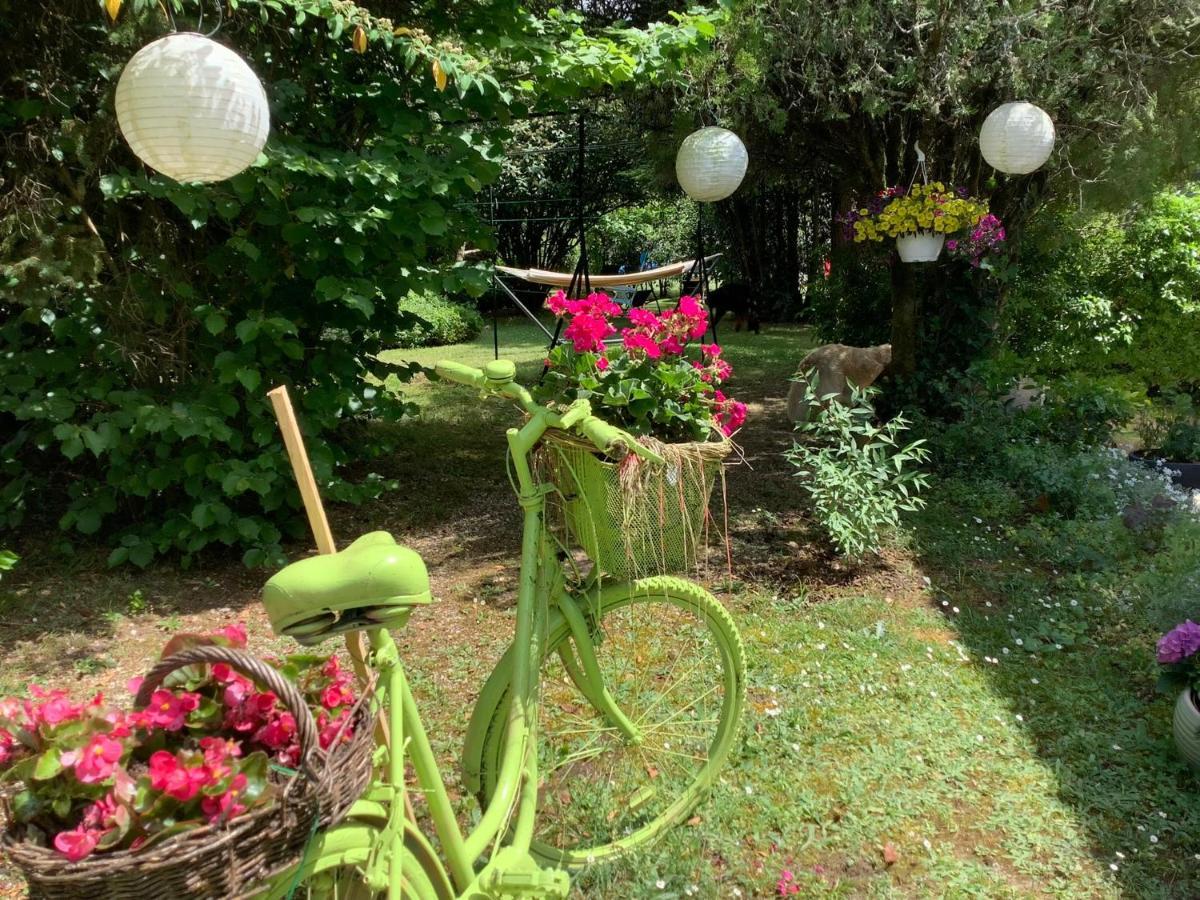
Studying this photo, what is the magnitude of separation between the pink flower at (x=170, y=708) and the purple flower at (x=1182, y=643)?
2.74 m

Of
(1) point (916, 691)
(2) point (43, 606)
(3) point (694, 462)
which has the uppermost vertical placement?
(3) point (694, 462)

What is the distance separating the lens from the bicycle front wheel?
74.4 inches

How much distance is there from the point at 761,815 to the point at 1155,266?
554cm

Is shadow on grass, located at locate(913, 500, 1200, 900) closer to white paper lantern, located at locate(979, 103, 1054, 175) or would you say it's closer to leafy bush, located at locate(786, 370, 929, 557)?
leafy bush, located at locate(786, 370, 929, 557)

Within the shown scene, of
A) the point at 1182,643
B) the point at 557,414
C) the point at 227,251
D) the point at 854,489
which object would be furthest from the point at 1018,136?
the point at 227,251

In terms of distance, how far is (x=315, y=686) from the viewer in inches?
46.8

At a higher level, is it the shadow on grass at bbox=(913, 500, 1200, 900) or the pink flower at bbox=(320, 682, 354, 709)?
the pink flower at bbox=(320, 682, 354, 709)

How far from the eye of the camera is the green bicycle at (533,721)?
4.02 feet

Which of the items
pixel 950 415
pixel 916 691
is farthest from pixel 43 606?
pixel 950 415

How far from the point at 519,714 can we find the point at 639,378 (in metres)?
0.75

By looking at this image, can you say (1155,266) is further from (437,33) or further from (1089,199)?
(437,33)

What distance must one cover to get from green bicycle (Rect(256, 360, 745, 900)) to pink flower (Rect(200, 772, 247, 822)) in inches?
4.7

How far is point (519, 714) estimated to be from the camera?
5.75 feet

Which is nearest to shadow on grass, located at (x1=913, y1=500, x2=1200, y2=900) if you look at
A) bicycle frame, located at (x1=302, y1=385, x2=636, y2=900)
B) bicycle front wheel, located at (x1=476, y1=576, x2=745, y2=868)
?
bicycle front wheel, located at (x1=476, y1=576, x2=745, y2=868)
